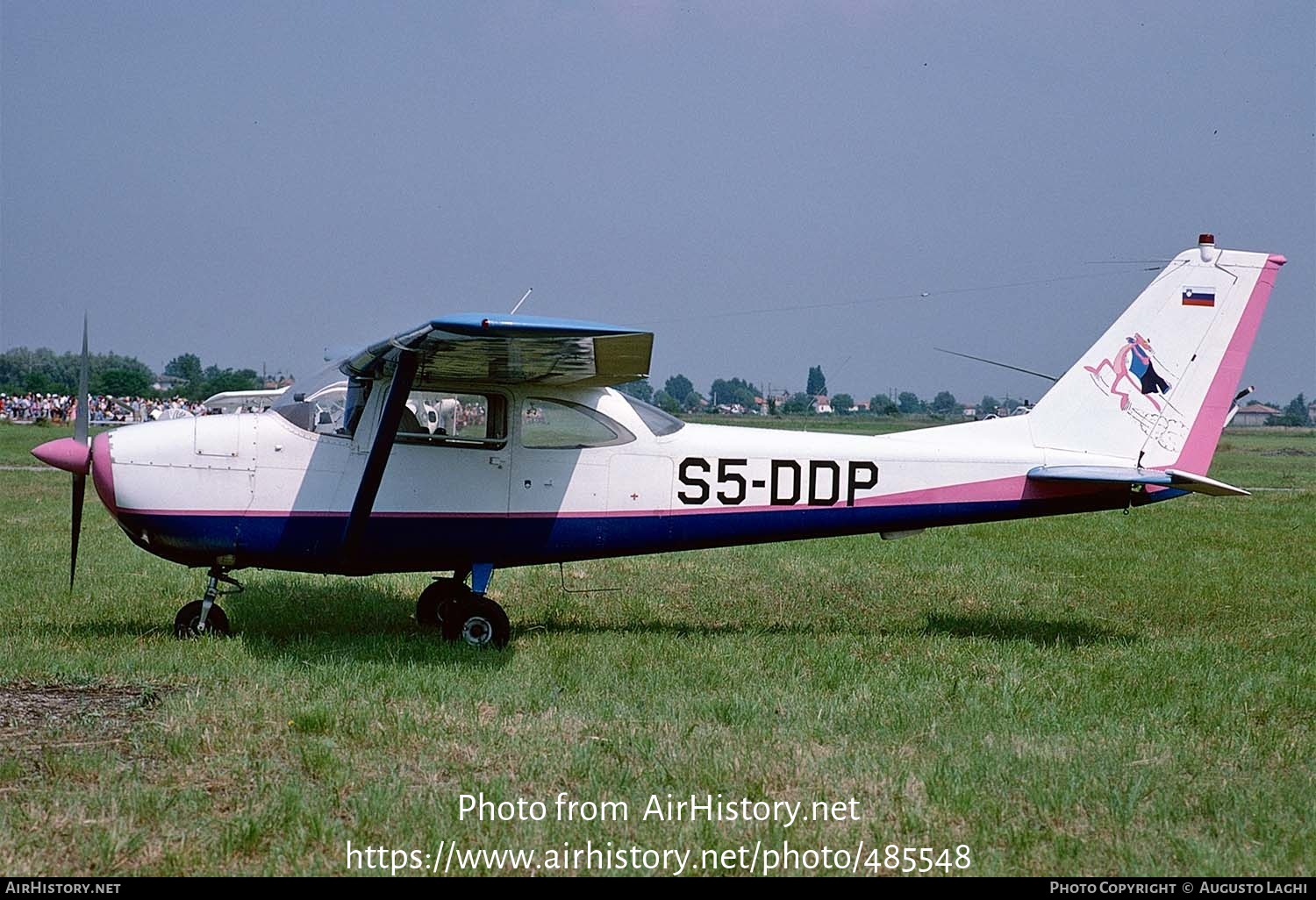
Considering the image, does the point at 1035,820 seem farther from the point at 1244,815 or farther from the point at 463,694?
the point at 463,694

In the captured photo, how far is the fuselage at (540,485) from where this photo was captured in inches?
315

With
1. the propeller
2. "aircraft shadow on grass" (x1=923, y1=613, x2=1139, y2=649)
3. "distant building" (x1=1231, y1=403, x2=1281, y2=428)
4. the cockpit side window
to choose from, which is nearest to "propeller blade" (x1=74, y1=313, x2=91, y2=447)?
the propeller

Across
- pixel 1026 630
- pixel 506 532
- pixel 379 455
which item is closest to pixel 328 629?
pixel 506 532

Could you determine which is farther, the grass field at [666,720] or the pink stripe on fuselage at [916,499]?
the pink stripe on fuselage at [916,499]

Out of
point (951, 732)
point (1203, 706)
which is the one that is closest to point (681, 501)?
point (951, 732)

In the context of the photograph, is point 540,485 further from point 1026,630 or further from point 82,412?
point 1026,630

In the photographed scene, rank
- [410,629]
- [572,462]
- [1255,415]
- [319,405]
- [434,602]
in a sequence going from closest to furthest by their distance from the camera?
[319,405] < [572,462] < [410,629] < [434,602] < [1255,415]

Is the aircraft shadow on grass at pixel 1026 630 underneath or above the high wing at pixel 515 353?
underneath

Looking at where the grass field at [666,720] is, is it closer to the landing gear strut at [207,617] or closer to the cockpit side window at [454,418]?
the landing gear strut at [207,617]

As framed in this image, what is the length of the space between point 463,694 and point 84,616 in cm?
414

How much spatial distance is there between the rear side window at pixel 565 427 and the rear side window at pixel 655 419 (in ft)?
0.64

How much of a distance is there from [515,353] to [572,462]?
1.26m

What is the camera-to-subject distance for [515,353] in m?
7.67

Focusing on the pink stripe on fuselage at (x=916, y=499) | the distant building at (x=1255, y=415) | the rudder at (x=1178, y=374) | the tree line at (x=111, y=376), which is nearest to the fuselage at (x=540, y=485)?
the pink stripe on fuselage at (x=916, y=499)
